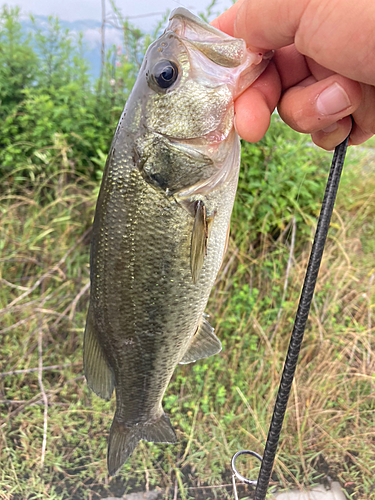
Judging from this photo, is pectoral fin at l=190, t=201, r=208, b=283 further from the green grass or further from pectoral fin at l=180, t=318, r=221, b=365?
the green grass

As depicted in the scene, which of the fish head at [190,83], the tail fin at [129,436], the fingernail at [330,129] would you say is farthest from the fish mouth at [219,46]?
the tail fin at [129,436]

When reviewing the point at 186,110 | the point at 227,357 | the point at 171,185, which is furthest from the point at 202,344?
the point at 227,357

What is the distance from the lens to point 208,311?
2.95 metres

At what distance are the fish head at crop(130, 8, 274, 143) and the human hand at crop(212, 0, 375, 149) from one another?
9 cm

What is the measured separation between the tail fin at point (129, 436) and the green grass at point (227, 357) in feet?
3.74

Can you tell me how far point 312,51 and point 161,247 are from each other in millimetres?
813

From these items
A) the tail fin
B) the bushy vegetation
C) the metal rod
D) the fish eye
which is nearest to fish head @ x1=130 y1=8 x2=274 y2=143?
the fish eye

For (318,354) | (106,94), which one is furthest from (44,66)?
(318,354)

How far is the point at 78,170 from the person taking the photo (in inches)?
136

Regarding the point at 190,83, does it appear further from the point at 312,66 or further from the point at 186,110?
the point at 312,66

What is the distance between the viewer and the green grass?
2373mm

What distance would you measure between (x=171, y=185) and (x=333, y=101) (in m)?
0.64

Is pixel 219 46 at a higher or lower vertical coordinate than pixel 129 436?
higher

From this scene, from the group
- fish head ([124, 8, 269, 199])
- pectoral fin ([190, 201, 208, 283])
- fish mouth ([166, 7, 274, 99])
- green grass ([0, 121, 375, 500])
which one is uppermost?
fish mouth ([166, 7, 274, 99])
